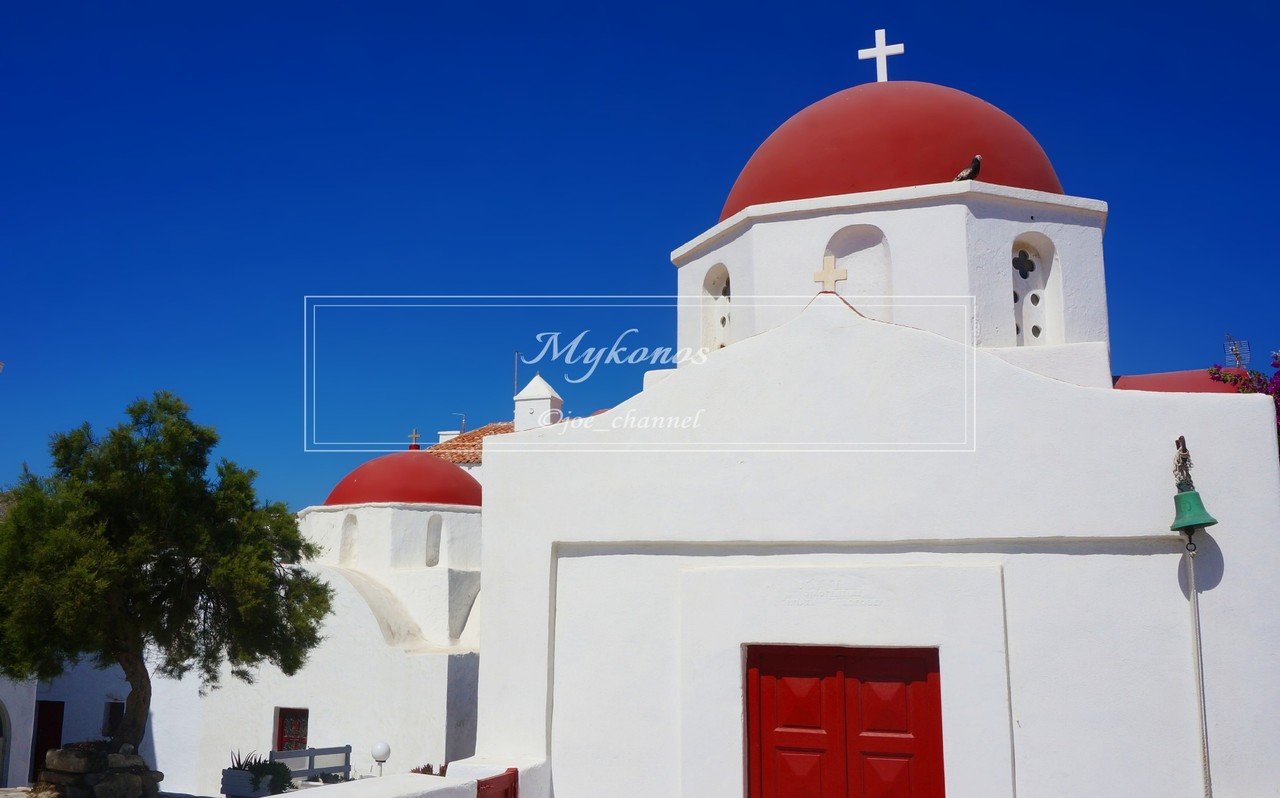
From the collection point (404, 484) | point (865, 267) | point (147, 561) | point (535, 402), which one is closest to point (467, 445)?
point (535, 402)

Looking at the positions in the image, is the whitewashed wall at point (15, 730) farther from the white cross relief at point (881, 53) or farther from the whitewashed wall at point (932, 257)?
the white cross relief at point (881, 53)

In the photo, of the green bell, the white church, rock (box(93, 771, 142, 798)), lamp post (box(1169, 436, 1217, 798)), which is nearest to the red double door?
the white church

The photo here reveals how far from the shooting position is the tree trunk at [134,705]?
8.91 meters

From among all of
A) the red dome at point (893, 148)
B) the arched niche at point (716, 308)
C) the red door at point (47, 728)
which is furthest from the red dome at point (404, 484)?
the red dome at point (893, 148)

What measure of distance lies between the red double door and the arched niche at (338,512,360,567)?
38.3ft

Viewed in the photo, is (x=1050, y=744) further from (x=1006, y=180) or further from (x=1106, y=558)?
(x=1006, y=180)

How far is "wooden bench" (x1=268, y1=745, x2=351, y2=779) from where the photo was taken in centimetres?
1241

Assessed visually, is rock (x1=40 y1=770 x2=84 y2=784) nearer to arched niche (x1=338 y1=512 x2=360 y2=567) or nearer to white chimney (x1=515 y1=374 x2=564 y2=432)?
arched niche (x1=338 y1=512 x2=360 y2=567)

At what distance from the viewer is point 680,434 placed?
17.9ft

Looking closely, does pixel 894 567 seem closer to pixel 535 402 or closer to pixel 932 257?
pixel 932 257

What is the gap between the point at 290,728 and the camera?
1421cm

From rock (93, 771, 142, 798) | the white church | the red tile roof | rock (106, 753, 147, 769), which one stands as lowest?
rock (93, 771, 142, 798)

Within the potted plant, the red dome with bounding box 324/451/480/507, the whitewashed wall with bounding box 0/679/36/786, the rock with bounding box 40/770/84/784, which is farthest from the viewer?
the red dome with bounding box 324/451/480/507

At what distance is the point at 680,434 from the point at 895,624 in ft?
5.08
